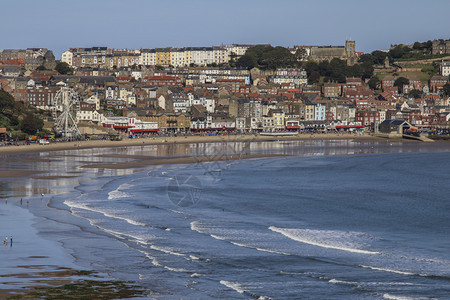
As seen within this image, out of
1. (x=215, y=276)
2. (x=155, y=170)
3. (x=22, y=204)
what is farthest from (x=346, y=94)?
(x=215, y=276)

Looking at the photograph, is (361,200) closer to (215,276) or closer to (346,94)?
(215,276)

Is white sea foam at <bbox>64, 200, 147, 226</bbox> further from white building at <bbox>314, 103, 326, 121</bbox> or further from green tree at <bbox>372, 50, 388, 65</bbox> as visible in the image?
green tree at <bbox>372, 50, 388, 65</bbox>

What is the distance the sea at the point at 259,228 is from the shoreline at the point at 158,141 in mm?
10743

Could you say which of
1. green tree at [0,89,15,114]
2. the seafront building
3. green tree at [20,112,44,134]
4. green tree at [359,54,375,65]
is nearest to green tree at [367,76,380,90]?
the seafront building

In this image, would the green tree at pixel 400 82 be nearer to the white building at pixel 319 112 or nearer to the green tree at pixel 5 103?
the white building at pixel 319 112

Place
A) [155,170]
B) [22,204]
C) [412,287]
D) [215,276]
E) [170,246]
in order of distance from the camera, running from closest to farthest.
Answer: [412,287]
[215,276]
[170,246]
[22,204]
[155,170]

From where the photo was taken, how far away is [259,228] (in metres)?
30.4

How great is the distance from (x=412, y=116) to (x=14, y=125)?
64352mm

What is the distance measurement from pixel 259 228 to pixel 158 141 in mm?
53259

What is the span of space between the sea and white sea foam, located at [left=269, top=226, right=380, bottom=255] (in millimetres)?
45

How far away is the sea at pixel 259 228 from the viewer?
21516mm

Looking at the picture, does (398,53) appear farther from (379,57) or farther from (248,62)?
(248,62)

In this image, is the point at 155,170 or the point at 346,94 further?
the point at 346,94

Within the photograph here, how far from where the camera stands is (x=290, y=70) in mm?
147625
